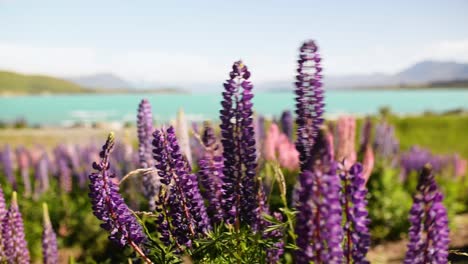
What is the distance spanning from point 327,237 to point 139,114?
2546mm

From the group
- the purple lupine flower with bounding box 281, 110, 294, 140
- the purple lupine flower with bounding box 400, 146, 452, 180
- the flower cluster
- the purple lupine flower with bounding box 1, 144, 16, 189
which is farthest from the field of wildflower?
the purple lupine flower with bounding box 400, 146, 452, 180

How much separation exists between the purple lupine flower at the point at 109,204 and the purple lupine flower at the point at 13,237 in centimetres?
105

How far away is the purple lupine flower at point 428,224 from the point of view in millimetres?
1868

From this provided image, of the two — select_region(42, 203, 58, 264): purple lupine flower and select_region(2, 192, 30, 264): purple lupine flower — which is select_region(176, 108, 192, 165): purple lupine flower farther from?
select_region(2, 192, 30, 264): purple lupine flower

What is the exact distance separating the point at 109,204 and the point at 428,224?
1.37 m

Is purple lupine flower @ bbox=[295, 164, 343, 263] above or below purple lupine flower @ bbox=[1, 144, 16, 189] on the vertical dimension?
above

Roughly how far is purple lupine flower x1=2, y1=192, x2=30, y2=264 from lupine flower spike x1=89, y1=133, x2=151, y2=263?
1.05m

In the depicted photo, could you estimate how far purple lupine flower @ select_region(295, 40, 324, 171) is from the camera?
8.27ft

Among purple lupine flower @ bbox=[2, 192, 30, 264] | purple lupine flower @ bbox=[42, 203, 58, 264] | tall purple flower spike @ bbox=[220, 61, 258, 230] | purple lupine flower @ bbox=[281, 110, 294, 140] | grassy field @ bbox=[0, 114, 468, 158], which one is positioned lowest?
grassy field @ bbox=[0, 114, 468, 158]

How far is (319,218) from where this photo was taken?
1.64 m

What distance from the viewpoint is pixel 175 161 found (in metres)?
2.52

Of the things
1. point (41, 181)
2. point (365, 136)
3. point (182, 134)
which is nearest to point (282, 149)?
point (365, 136)

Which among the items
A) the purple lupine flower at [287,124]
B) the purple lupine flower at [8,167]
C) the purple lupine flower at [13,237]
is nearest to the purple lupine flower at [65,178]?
the purple lupine flower at [8,167]

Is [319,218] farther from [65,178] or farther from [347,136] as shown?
[65,178]
